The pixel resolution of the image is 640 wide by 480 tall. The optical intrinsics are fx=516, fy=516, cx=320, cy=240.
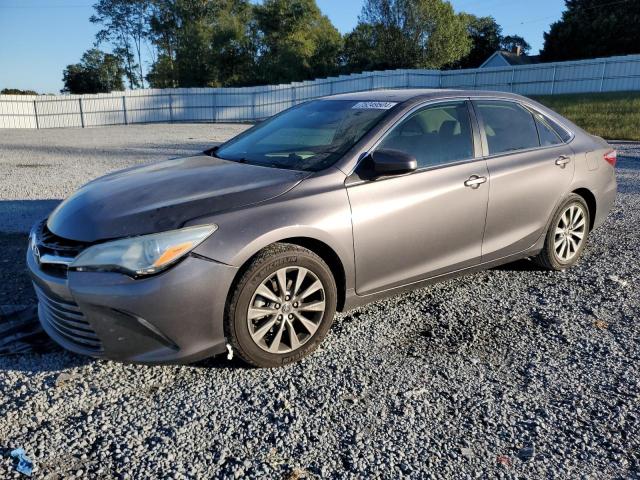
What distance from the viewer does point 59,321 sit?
9.58ft

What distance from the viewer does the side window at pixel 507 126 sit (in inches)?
166

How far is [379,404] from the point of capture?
2.77m

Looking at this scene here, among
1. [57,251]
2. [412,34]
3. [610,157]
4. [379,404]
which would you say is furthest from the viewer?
[412,34]

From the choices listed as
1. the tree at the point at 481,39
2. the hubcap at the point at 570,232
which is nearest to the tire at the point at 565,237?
the hubcap at the point at 570,232

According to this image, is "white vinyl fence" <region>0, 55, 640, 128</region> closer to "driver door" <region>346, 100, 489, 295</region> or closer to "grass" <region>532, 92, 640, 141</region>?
"grass" <region>532, 92, 640, 141</region>

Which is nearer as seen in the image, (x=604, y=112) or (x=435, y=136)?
(x=435, y=136)

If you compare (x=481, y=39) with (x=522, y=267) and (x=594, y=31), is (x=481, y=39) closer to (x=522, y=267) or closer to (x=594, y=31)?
(x=594, y=31)

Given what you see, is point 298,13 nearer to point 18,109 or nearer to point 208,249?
point 18,109

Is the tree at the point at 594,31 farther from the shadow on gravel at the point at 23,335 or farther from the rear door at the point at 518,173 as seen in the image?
the shadow on gravel at the point at 23,335

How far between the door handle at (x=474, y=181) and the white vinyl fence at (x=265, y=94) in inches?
954

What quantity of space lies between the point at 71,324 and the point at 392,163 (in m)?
2.11

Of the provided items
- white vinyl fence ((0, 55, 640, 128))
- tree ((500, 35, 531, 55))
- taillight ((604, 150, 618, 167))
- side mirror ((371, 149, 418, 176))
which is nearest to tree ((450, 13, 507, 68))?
tree ((500, 35, 531, 55))

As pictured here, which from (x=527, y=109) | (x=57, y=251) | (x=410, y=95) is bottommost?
(x=57, y=251)

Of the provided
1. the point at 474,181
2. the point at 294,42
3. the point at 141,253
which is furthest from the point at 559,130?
the point at 294,42
